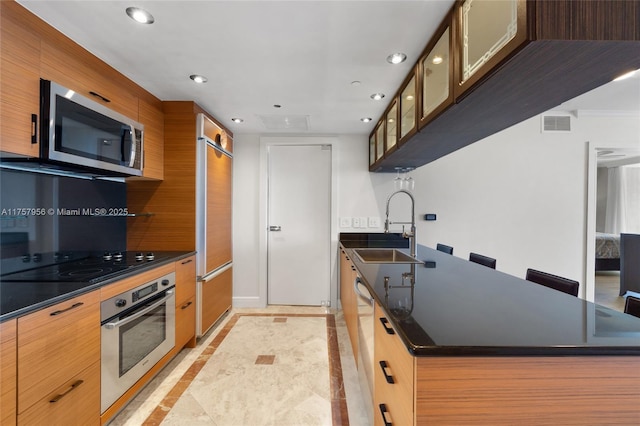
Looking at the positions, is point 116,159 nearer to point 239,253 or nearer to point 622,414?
point 239,253

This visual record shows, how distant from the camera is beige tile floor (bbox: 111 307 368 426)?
163 centimetres

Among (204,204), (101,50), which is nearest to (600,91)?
(204,204)

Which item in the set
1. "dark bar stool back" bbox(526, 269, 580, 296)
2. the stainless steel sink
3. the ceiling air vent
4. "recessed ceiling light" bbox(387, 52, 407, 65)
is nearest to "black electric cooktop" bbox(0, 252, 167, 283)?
the stainless steel sink

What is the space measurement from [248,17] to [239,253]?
2692 millimetres

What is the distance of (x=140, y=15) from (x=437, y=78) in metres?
1.50

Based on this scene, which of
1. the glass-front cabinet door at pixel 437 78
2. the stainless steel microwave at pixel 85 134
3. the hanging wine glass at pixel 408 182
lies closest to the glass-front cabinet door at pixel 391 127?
the glass-front cabinet door at pixel 437 78

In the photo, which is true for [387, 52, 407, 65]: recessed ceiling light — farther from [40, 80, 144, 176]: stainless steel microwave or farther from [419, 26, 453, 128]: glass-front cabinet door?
[40, 80, 144, 176]: stainless steel microwave

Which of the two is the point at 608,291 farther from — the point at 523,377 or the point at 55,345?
the point at 55,345

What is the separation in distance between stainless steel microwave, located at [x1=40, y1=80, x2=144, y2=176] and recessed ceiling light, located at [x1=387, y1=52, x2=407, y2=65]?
1.80 meters

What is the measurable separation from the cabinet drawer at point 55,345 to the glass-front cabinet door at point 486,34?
1.95m

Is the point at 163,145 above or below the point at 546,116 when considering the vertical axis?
below

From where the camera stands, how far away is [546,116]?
3268mm

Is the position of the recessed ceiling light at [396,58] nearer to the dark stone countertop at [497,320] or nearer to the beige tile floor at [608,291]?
the dark stone countertop at [497,320]

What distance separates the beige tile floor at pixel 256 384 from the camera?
1631mm
